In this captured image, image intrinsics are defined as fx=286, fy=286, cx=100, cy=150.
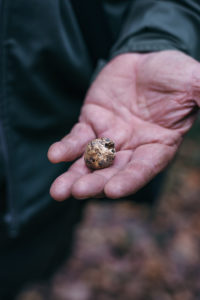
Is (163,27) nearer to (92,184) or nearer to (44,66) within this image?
(44,66)

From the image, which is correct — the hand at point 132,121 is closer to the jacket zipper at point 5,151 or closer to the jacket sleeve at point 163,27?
the jacket sleeve at point 163,27

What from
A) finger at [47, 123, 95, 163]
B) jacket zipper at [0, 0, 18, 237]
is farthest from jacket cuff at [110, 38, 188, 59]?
jacket zipper at [0, 0, 18, 237]

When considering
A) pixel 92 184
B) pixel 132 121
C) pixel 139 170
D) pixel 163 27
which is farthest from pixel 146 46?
pixel 92 184

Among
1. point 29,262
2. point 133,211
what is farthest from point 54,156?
point 133,211

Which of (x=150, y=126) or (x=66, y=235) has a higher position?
(x=150, y=126)

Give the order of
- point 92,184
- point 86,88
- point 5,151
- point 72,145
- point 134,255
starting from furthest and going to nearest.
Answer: point 134,255
point 86,88
point 5,151
point 72,145
point 92,184

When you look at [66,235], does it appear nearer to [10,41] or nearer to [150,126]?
[150,126]

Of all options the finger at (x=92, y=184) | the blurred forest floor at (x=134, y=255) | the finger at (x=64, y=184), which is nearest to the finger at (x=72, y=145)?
the finger at (x=64, y=184)
